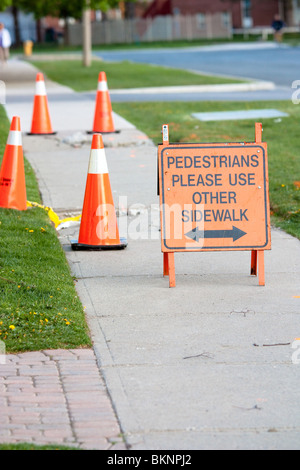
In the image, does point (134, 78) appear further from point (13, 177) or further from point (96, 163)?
point (96, 163)

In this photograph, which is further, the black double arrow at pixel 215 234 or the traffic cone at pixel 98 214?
the traffic cone at pixel 98 214

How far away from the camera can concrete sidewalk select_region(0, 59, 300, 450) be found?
4188mm

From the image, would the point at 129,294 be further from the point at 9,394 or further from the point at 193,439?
the point at 193,439

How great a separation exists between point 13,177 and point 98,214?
1375mm

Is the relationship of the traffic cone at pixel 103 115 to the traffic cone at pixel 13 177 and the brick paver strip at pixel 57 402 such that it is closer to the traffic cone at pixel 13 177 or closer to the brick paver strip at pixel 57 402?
the traffic cone at pixel 13 177

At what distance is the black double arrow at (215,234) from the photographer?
21.4ft

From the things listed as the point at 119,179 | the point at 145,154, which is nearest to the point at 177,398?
the point at 119,179

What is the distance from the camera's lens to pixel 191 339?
5.36m

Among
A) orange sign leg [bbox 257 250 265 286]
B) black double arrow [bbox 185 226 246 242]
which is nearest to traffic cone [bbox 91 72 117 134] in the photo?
black double arrow [bbox 185 226 246 242]

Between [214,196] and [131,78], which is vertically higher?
[214,196]

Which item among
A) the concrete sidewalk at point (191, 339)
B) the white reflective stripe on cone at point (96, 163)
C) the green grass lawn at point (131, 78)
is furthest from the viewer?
the green grass lawn at point (131, 78)

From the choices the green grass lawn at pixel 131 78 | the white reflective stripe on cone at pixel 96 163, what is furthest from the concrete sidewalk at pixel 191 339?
the green grass lawn at pixel 131 78

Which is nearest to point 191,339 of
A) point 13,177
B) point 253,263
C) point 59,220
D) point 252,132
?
point 253,263

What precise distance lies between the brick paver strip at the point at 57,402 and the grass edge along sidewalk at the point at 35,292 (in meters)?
0.18
